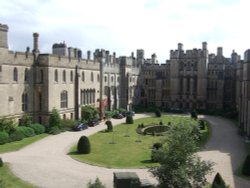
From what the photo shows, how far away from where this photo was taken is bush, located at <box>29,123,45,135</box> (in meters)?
46.1

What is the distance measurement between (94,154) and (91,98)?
28499mm

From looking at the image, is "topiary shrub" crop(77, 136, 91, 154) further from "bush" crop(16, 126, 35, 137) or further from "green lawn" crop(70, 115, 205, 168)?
"bush" crop(16, 126, 35, 137)

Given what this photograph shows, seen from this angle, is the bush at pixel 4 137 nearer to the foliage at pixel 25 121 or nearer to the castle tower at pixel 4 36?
the foliage at pixel 25 121

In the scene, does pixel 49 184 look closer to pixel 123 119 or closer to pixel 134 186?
pixel 134 186

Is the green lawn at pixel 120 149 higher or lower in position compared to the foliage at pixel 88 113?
lower

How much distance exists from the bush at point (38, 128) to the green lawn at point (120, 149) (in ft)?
22.9

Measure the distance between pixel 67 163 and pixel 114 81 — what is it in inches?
1655

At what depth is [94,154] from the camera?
36.2m

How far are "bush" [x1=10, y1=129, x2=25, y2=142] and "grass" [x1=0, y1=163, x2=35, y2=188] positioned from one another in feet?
36.7

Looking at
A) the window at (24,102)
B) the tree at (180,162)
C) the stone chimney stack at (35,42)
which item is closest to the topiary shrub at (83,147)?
the tree at (180,162)

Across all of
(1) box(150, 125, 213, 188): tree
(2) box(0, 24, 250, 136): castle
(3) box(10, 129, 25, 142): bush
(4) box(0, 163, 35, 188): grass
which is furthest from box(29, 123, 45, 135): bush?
(1) box(150, 125, 213, 188): tree

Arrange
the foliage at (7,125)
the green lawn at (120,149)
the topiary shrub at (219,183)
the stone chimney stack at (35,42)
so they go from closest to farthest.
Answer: the topiary shrub at (219,183), the green lawn at (120,149), the foliage at (7,125), the stone chimney stack at (35,42)

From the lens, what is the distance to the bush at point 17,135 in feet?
135

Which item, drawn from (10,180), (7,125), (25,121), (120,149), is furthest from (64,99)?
(10,180)
